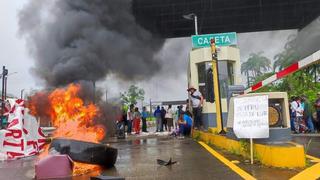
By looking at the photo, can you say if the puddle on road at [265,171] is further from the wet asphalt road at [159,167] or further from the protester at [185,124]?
the protester at [185,124]

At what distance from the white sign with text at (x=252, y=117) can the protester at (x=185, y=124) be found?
7.72 m

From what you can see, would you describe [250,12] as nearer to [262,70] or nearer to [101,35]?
[101,35]

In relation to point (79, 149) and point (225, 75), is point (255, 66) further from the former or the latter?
point (79, 149)

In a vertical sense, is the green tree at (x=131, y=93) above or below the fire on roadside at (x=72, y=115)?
above

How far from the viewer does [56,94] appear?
8.18 metres

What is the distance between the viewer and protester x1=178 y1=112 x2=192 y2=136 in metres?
16.5

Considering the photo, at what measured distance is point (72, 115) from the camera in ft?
26.9

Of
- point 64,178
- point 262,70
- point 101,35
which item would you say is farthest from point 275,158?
point 262,70

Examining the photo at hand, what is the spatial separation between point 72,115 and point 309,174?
4.17 metres

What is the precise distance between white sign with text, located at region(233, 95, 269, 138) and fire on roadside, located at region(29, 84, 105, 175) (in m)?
2.75

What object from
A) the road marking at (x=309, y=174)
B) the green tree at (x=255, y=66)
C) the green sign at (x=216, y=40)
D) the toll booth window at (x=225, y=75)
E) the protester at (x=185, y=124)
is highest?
the green tree at (x=255, y=66)

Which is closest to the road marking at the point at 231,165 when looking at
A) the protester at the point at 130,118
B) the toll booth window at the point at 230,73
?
the toll booth window at the point at 230,73

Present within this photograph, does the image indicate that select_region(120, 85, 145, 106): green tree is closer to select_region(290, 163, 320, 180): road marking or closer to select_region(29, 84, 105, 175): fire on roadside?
select_region(29, 84, 105, 175): fire on roadside

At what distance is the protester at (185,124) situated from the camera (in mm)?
16484
